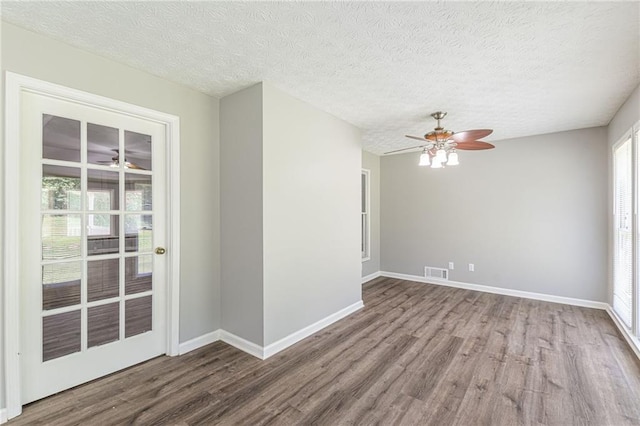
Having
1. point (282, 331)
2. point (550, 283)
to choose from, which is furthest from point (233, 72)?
point (550, 283)

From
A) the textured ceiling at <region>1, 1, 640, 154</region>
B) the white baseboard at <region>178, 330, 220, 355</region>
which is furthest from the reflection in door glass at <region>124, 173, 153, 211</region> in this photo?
the white baseboard at <region>178, 330, 220, 355</region>

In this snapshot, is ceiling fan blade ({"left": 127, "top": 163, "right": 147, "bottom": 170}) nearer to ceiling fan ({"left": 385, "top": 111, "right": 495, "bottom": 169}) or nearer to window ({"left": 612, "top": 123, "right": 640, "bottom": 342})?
ceiling fan ({"left": 385, "top": 111, "right": 495, "bottom": 169})

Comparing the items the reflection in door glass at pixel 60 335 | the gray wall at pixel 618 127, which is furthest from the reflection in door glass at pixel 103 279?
the gray wall at pixel 618 127

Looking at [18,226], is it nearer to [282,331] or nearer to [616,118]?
[282,331]

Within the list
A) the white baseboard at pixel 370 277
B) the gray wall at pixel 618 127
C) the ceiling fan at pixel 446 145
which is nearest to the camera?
the gray wall at pixel 618 127

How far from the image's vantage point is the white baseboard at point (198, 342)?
2.66 metres

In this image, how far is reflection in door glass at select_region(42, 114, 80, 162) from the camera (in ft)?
6.57

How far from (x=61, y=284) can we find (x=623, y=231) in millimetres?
5468

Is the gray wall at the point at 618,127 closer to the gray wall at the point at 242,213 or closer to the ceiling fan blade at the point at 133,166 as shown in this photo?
the gray wall at the point at 242,213

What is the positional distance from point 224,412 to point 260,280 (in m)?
1.00

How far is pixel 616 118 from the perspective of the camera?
335 centimetres

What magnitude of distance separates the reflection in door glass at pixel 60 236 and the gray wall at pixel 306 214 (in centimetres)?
141

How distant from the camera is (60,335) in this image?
6.81ft

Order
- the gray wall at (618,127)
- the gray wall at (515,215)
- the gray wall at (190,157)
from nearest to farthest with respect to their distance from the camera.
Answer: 1. the gray wall at (190,157)
2. the gray wall at (618,127)
3. the gray wall at (515,215)
